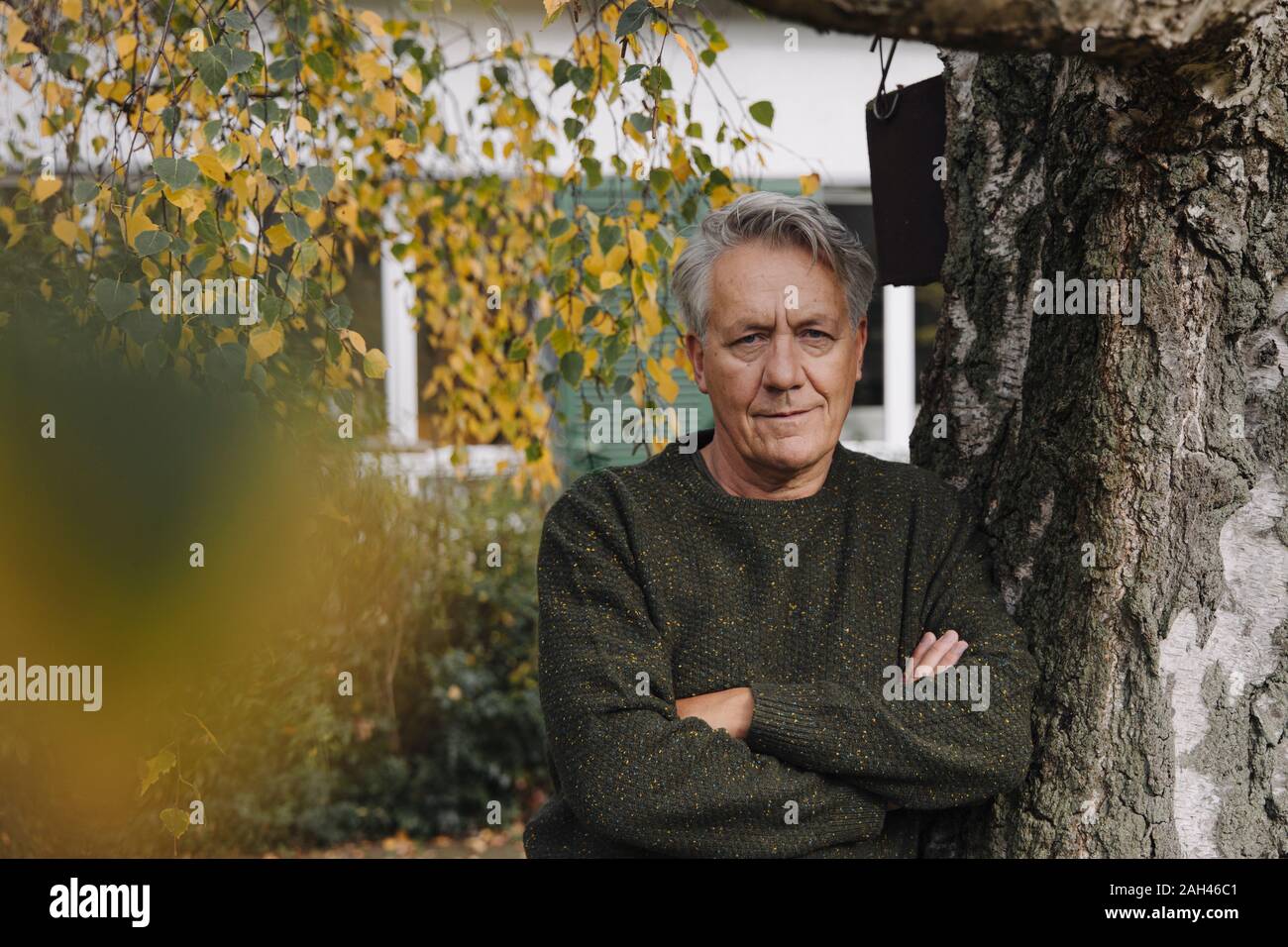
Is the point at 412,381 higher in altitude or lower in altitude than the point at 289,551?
higher

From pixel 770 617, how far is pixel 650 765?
1.11 ft

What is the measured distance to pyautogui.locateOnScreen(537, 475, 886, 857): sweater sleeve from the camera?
1683 mm

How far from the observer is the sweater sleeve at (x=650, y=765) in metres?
1.68

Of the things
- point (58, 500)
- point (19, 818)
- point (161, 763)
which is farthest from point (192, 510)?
point (19, 818)

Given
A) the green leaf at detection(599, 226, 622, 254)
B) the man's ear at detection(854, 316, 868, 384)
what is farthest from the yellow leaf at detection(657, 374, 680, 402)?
the man's ear at detection(854, 316, 868, 384)

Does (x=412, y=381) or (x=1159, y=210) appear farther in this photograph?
(x=412, y=381)

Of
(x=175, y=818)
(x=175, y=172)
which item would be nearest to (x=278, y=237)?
(x=175, y=172)

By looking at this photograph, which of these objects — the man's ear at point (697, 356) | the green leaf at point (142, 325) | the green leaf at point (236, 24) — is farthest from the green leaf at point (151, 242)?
the man's ear at point (697, 356)

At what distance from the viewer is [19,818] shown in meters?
3.06

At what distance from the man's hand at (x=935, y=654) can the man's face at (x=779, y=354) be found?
1.10 ft

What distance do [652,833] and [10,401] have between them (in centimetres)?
166

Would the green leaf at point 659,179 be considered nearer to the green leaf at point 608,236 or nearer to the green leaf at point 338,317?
the green leaf at point 608,236
